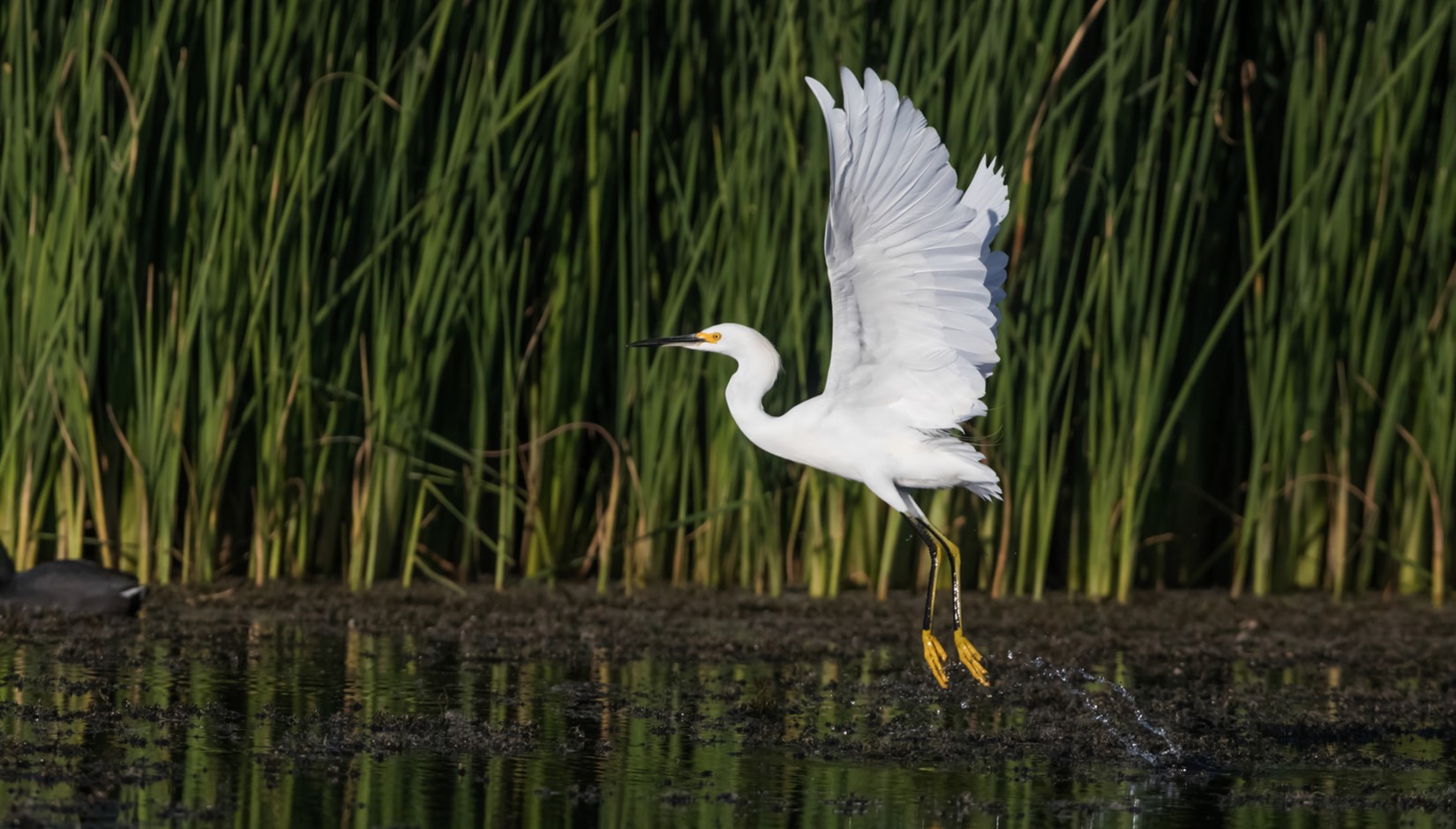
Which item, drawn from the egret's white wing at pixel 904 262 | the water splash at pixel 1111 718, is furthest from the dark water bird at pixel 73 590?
the water splash at pixel 1111 718

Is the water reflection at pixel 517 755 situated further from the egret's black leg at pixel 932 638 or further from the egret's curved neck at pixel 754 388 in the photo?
the egret's curved neck at pixel 754 388

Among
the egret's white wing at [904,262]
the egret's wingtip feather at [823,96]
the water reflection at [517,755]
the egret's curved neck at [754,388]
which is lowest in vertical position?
the water reflection at [517,755]

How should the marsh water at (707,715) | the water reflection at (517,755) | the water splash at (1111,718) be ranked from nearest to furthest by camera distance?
the water reflection at (517,755), the marsh water at (707,715), the water splash at (1111,718)

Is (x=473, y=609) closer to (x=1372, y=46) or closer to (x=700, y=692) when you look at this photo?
(x=700, y=692)

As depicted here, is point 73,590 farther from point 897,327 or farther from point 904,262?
point 904,262

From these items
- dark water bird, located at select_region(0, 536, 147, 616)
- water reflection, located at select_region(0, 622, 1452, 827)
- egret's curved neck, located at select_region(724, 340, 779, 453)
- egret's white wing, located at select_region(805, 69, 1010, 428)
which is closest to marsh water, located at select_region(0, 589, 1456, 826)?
water reflection, located at select_region(0, 622, 1452, 827)

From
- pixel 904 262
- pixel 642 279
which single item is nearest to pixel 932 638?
pixel 904 262

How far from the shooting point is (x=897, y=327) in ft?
19.4

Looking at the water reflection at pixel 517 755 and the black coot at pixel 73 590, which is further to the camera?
the black coot at pixel 73 590

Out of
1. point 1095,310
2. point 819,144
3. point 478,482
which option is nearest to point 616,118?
point 819,144

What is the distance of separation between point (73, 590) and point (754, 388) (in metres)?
2.76

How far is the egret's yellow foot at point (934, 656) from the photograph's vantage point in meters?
6.24

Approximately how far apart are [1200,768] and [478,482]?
148 inches

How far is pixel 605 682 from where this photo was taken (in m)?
6.56
